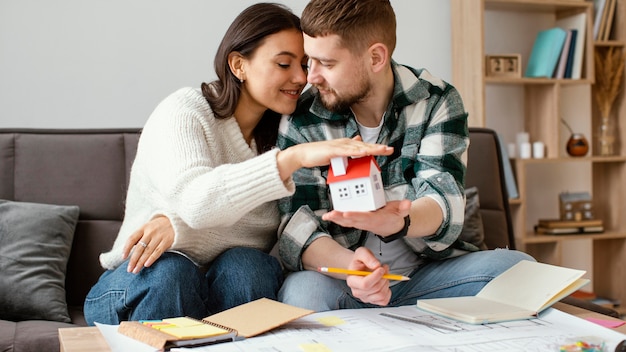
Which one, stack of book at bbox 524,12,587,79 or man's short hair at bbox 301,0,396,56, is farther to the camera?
stack of book at bbox 524,12,587,79

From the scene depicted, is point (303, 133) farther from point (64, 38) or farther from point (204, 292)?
point (64, 38)

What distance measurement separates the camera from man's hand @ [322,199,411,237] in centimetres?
122

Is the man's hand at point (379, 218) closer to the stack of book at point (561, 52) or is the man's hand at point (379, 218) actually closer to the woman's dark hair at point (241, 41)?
the woman's dark hair at point (241, 41)

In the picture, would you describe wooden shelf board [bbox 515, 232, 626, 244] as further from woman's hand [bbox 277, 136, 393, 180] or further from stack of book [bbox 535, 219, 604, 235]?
woman's hand [bbox 277, 136, 393, 180]

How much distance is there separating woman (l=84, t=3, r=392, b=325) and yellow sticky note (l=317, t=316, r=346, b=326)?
0.27 meters

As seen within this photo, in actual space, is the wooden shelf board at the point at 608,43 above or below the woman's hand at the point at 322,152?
above

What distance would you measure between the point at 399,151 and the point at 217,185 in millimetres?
478

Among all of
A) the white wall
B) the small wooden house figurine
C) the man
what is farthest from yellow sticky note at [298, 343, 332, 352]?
the white wall

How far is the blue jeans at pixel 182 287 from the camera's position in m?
1.43

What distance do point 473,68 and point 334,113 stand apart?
5.31ft

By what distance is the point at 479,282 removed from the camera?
1.46 meters

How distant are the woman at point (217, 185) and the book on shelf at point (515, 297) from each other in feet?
0.97

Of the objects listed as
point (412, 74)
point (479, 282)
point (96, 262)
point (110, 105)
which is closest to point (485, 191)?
point (412, 74)

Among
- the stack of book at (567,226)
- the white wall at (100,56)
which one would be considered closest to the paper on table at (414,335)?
the white wall at (100,56)
